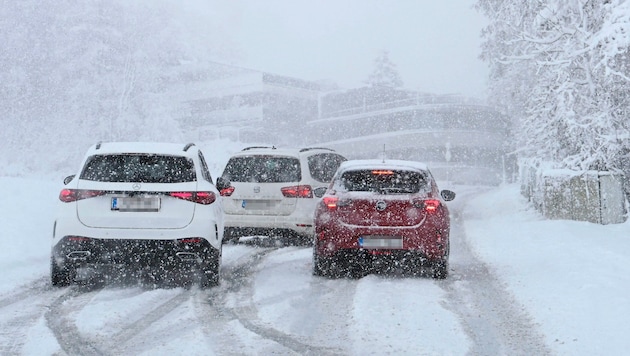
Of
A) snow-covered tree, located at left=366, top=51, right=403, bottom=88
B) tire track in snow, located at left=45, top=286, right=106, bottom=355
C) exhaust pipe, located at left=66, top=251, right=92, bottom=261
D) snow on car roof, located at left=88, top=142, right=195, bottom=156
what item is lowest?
tire track in snow, located at left=45, top=286, right=106, bottom=355

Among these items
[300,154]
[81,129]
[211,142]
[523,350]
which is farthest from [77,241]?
[211,142]

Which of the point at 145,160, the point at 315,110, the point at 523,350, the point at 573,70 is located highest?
the point at 315,110

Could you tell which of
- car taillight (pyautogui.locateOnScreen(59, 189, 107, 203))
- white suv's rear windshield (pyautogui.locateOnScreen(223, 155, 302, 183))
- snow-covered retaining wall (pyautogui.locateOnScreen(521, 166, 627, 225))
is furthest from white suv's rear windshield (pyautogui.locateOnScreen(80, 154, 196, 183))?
snow-covered retaining wall (pyautogui.locateOnScreen(521, 166, 627, 225))

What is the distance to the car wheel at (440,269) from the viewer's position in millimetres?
9250

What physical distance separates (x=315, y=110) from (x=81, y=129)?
33.8 metres

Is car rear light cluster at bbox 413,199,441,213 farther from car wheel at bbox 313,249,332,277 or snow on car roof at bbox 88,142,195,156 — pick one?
snow on car roof at bbox 88,142,195,156

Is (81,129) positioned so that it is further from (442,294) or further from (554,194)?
(442,294)

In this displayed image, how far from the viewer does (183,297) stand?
802 cm

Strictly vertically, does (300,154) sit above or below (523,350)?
above

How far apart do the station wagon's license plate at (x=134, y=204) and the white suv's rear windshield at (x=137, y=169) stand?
23 cm

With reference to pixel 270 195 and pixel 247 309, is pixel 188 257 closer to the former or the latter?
pixel 247 309

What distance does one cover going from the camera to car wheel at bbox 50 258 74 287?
834cm

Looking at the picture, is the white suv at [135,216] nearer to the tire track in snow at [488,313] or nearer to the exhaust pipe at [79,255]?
the exhaust pipe at [79,255]

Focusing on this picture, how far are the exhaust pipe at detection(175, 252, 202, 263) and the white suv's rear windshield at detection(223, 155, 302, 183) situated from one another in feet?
15.0
